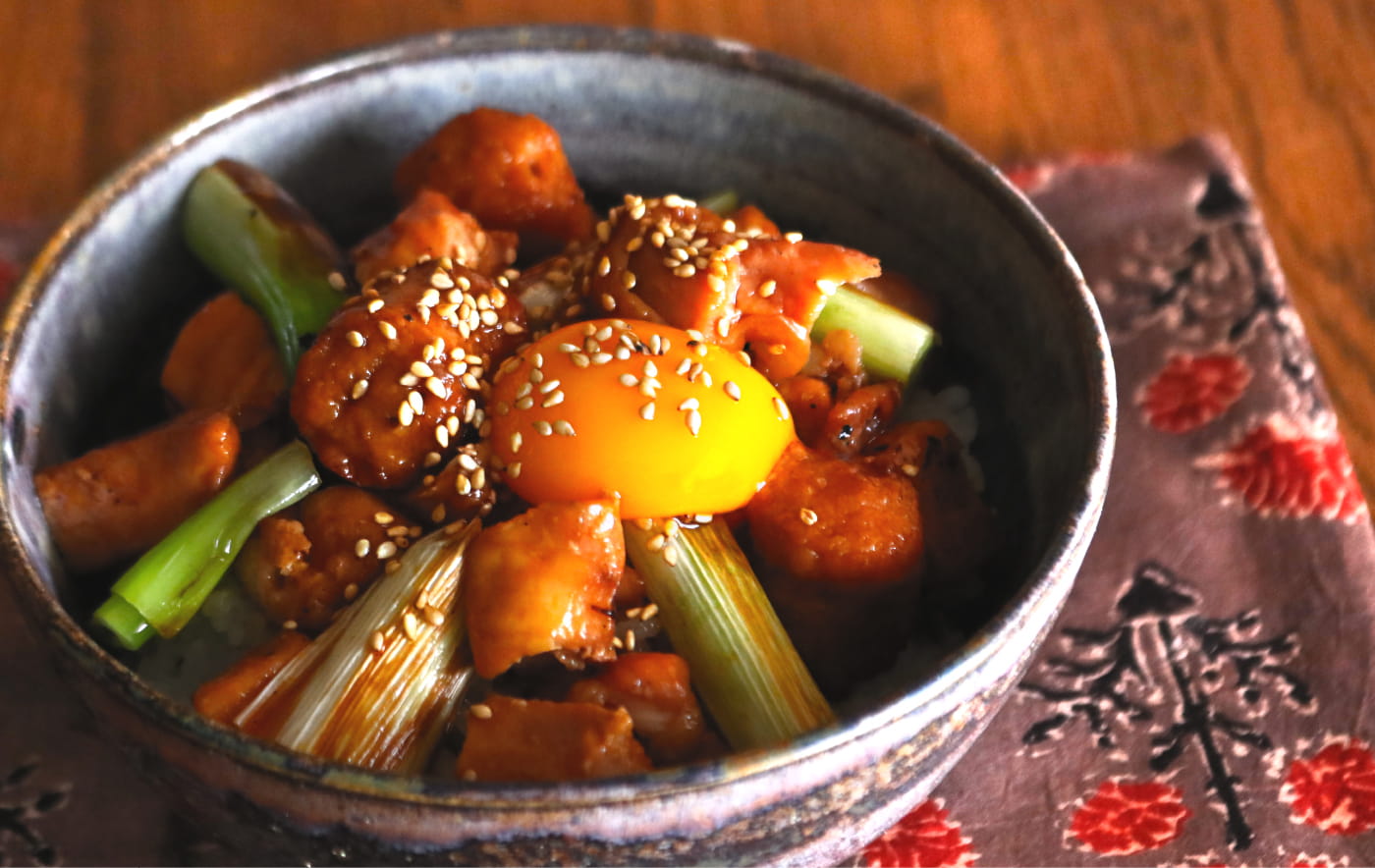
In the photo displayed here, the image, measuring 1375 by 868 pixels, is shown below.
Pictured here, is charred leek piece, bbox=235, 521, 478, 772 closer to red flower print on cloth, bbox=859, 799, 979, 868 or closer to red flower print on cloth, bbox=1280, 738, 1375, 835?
red flower print on cloth, bbox=859, 799, 979, 868

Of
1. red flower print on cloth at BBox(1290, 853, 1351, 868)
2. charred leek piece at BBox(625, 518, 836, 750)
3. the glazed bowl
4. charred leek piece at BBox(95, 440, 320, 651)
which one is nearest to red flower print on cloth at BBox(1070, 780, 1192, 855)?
red flower print on cloth at BBox(1290, 853, 1351, 868)

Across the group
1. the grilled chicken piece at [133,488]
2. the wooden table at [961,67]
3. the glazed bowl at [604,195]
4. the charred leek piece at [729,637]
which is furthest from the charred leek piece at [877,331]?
the wooden table at [961,67]

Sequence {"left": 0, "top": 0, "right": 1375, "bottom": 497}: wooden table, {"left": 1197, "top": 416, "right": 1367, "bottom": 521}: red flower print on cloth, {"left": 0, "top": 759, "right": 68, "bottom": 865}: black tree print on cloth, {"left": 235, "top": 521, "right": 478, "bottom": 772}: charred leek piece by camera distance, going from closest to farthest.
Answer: {"left": 235, "top": 521, "right": 478, "bottom": 772}: charred leek piece, {"left": 0, "top": 759, "right": 68, "bottom": 865}: black tree print on cloth, {"left": 1197, "top": 416, "right": 1367, "bottom": 521}: red flower print on cloth, {"left": 0, "top": 0, "right": 1375, "bottom": 497}: wooden table

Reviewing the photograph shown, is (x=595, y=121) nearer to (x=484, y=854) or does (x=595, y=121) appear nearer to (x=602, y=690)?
(x=602, y=690)

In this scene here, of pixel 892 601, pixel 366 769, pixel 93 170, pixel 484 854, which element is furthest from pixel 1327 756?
pixel 93 170

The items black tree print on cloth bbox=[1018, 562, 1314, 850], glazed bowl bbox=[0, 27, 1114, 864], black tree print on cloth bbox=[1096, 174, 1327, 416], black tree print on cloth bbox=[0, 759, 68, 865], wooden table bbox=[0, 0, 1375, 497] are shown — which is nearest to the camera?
glazed bowl bbox=[0, 27, 1114, 864]

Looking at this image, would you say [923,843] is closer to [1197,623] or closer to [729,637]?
[729,637]
